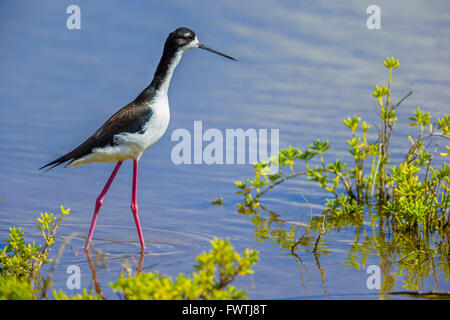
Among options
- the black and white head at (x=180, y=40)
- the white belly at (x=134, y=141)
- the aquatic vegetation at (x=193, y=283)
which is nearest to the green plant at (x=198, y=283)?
the aquatic vegetation at (x=193, y=283)

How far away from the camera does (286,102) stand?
1169 cm

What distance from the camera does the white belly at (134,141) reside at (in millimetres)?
6633

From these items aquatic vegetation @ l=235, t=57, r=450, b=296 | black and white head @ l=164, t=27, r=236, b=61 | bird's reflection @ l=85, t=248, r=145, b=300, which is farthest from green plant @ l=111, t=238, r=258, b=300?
black and white head @ l=164, t=27, r=236, b=61

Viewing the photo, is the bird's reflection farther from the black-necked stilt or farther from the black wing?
the black wing

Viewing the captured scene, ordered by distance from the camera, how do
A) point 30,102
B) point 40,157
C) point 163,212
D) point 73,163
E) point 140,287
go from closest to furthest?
point 140,287 → point 73,163 → point 163,212 → point 40,157 → point 30,102

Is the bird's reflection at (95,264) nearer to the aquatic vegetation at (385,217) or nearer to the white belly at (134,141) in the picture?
the white belly at (134,141)

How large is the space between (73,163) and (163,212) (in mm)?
1535

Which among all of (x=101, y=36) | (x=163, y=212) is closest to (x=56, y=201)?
(x=163, y=212)

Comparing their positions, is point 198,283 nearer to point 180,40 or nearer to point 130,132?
point 130,132

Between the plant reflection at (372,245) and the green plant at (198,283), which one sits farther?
the plant reflection at (372,245)

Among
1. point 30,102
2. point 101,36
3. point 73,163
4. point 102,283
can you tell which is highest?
point 101,36

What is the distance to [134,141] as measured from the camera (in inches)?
263
